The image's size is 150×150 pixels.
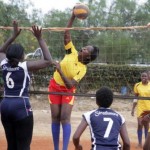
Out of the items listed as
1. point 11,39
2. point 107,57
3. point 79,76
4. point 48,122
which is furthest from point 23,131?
point 48,122

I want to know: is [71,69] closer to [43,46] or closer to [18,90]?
[43,46]

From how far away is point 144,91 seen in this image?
31.2 feet

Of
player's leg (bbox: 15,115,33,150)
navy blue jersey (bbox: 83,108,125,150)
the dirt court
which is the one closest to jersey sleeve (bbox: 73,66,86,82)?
player's leg (bbox: 15,115,33,150)

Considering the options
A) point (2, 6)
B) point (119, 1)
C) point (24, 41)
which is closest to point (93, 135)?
point (24, 41)

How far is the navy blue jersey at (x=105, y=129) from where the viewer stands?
4.63m

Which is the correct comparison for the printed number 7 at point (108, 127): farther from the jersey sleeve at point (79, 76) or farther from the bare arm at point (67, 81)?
the jersey sleeve at point (79, 76)

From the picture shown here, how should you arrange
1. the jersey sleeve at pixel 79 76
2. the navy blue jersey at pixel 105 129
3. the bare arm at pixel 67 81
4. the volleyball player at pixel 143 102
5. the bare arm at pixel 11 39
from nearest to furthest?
the navy blue jersey at pixel 105 129, the bare arm at pixel 11 39, the bare arm at pixel 67 81, the jersey sleeve at pixel 79 76, the volleyball player at pixel 143 102

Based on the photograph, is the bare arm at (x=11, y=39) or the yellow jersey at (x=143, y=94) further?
the yellow jersey at (x=143, y=94)

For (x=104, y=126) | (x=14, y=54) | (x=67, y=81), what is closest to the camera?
(x=104, y=126)

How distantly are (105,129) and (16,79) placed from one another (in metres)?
1.25

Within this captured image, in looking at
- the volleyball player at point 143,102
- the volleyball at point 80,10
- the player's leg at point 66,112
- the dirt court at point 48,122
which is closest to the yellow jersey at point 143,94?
the volleyball player at point 143,102

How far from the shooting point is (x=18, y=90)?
17.1ft

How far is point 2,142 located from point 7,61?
409 centimetres

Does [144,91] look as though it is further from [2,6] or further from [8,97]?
[2,6]
